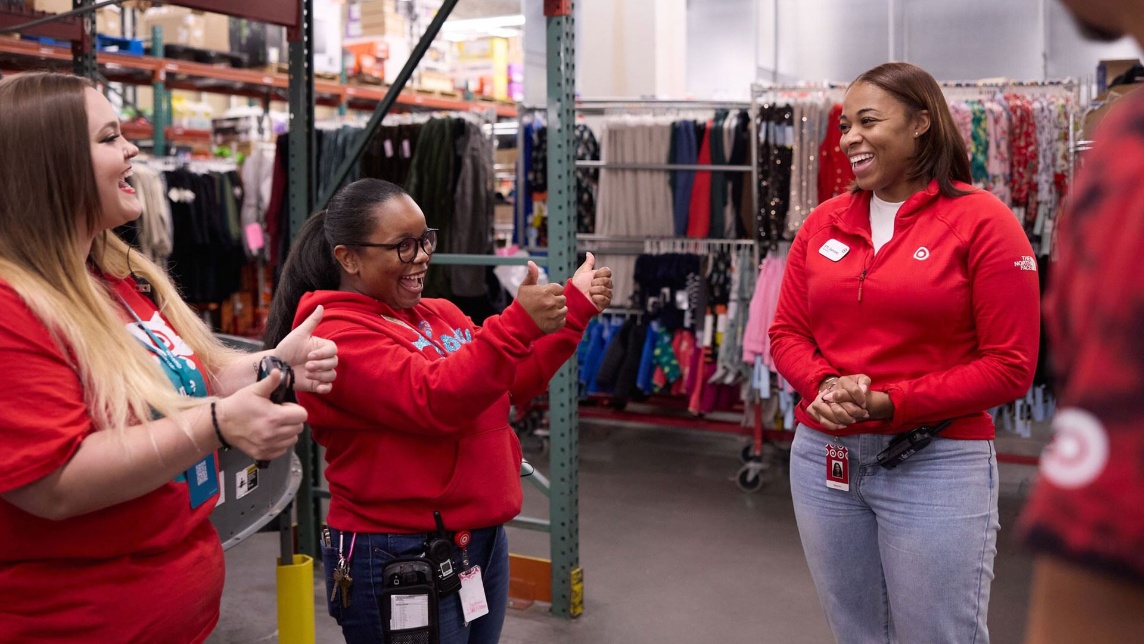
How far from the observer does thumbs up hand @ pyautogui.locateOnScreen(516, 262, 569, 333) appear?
177 cm

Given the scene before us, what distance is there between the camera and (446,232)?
5414mm

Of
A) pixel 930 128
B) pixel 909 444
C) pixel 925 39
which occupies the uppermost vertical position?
pixel 925 39

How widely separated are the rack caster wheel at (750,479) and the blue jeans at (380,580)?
3753 mm

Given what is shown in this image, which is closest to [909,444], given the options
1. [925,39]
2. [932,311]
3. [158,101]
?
[932,311]

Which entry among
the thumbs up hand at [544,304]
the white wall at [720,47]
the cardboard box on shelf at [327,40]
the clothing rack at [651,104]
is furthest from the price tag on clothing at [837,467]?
the white wall at [720,47]

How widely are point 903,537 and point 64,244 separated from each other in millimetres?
1589

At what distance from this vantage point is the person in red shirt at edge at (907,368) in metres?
1.97

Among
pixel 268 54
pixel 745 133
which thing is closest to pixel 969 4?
pixel 745 133

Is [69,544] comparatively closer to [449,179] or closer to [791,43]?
[449,179]

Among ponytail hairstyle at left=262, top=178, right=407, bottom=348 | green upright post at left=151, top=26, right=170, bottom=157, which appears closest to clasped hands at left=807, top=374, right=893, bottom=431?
ponytail hairstyle at left=262, top=178, right=407, bottom=348

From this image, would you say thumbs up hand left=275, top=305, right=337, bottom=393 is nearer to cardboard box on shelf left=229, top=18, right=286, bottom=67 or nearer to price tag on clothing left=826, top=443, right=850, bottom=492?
price tag on clothing left=826, top=443, right=850, bottom=492

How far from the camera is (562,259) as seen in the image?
352 centimetres

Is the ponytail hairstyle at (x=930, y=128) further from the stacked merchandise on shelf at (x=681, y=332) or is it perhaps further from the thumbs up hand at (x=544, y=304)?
the stacked merchandise on shelf at (x=681, y=332)

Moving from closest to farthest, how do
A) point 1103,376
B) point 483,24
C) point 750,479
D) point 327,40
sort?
point 1103,376, point 750,479, point 327,40, point 483,24
